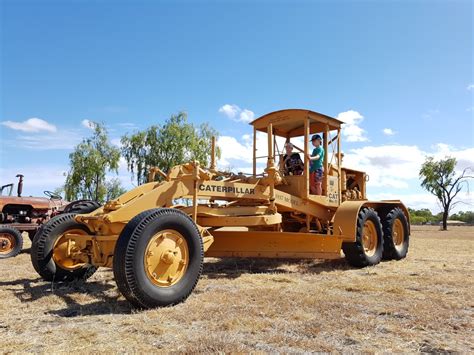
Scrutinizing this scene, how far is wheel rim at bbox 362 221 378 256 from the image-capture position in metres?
8.59

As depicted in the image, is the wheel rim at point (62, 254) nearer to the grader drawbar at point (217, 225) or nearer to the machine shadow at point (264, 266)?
the grader drawbar at point (217, 225)

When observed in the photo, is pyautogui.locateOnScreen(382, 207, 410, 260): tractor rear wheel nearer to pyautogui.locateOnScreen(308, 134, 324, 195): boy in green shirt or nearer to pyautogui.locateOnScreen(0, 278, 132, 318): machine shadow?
pyautogui.locateOnScreen(308, 134, 324, 195): boy in green shirt

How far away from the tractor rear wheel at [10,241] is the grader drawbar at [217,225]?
17.5 feet

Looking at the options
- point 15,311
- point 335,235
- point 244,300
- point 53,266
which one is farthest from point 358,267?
point 15,311

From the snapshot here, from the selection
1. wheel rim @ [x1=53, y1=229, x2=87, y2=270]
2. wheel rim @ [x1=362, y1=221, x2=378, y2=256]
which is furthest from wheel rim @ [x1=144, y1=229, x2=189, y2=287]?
wheel rim @ [x1=362, y1=221, x2=378, y2=256]

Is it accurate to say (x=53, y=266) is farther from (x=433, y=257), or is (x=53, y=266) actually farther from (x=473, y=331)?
(x=433, y=257)

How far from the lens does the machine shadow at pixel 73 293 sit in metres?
4.60

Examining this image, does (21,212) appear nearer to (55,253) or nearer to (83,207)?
(83,207)

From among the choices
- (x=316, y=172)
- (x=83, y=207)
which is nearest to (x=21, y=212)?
(x=83, y=207)

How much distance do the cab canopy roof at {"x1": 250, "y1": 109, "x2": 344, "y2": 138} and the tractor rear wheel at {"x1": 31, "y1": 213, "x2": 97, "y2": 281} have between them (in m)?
4.25

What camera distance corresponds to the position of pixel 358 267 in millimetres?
8133

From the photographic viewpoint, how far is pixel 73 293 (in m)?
5.50

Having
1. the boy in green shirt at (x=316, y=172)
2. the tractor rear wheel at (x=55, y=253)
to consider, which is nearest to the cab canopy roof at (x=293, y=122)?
the boy in green shirt at (x=316, y=172)

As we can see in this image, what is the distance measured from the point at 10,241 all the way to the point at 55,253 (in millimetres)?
5604
